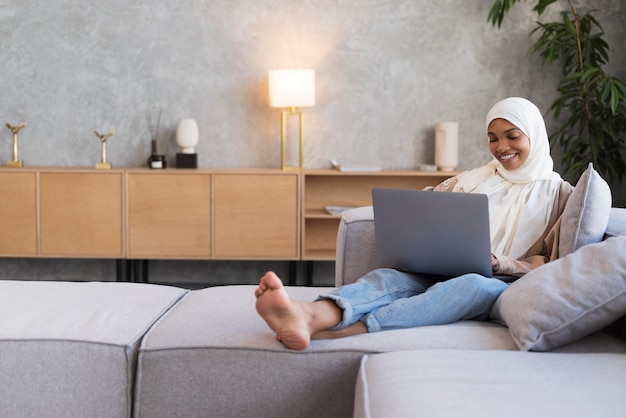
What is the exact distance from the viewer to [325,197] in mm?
5254

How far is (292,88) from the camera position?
4855 millimetres

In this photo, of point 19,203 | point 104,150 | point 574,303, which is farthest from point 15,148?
point 574,303

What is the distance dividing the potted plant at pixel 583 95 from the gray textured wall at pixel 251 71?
0.97 ft

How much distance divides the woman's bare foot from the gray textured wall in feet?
10.5

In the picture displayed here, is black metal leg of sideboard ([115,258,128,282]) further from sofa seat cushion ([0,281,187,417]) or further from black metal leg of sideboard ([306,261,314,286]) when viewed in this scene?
sofa seat cushion ([0,281,187,417])

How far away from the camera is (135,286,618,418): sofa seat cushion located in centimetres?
208

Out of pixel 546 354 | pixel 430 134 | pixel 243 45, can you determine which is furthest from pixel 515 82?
pixel 546 354

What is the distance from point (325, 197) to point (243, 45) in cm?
109

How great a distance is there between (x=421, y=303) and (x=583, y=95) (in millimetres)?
2871

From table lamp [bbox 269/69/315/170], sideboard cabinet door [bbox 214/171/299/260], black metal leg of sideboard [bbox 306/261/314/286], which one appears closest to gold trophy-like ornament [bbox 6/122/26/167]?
sideboard cabinet door [bbox 214/171/299/260]

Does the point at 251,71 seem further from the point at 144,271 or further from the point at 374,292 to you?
the point at 374,292

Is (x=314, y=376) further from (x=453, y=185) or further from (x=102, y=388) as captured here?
(x=453, y=185)

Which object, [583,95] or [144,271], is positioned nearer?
[583,95]

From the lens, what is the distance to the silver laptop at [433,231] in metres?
2.30
